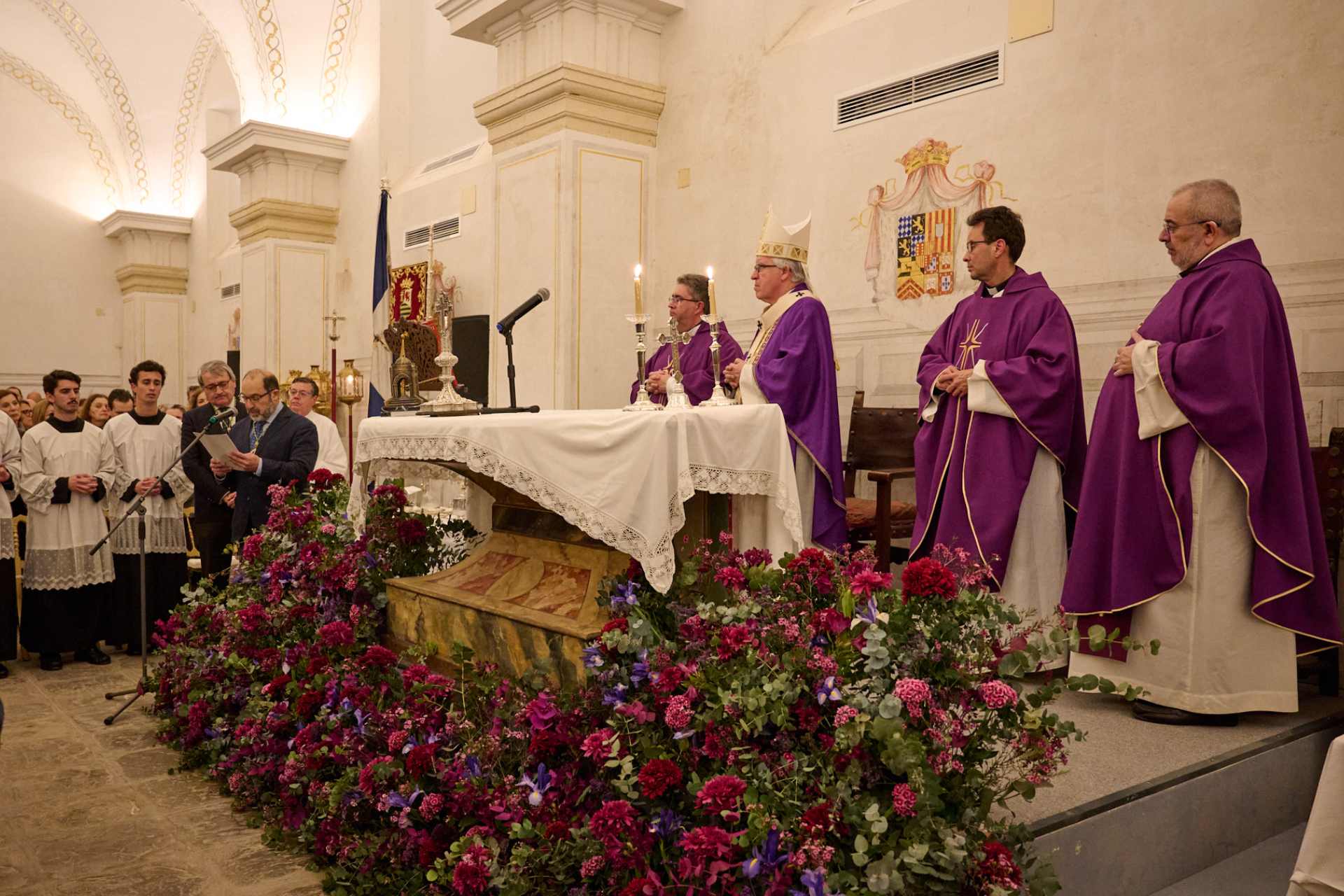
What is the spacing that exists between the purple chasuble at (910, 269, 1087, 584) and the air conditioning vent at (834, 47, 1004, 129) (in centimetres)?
165

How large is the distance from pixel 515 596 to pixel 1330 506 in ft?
10.1

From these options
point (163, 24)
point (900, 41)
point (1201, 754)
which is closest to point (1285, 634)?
point (1201, 754)

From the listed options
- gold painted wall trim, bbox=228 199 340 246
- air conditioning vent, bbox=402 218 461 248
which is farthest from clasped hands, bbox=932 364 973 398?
gold painted wall trim, bbox=228 199 340 246

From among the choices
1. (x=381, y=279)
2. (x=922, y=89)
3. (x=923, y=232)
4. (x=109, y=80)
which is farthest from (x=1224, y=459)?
(x=109, y=80)

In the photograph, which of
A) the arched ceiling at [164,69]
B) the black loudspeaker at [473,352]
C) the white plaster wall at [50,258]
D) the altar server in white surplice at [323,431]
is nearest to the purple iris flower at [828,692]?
the altar server in white surplice at [323,431]

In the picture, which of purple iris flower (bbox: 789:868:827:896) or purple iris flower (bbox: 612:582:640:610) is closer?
purple iris flower (bbox: 789:868:827:896)

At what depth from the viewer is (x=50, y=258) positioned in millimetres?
15695

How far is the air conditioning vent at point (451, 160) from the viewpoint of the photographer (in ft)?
31.7

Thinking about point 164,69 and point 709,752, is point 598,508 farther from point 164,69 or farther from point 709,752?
point 164,69

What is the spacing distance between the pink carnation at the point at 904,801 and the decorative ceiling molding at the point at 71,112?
17.1 meters

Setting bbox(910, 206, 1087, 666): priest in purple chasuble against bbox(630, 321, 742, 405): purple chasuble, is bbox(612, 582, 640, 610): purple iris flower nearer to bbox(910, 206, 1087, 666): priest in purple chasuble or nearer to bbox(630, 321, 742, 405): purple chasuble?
bbox(910, 206, 1087, 666): priest in purple chasuble

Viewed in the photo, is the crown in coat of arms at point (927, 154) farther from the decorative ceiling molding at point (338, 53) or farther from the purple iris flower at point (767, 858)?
the decorative ceiling molding at point (338, 53)

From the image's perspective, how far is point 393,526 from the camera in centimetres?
445

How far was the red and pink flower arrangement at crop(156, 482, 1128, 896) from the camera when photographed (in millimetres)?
2160
